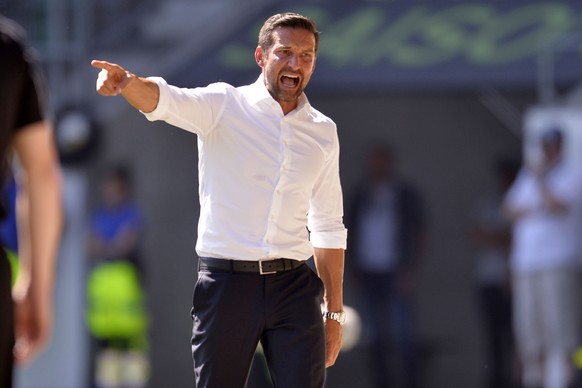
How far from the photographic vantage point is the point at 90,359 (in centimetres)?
1155

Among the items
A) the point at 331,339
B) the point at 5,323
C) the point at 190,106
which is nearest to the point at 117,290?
the point at 331,339

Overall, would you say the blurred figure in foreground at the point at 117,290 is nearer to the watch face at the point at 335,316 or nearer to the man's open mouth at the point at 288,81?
the watch face at the point at 335,316

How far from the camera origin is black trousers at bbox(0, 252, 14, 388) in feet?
10.7

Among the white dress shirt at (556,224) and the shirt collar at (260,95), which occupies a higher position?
the shirt collar at (260,95)

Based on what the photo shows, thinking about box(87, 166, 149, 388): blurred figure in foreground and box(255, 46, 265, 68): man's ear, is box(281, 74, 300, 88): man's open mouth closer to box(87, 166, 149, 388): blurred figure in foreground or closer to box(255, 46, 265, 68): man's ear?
box(255, 46, 265, 68): man's ear

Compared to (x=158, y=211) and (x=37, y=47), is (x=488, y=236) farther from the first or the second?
(x=37, y=47)

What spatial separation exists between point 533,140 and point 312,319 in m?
6.35

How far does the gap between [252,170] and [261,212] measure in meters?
0.11

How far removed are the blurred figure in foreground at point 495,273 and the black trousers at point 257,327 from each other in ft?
21.8

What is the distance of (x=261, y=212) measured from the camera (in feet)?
11.9

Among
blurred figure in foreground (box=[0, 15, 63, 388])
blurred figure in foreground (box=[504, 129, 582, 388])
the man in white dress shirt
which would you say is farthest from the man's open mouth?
blurred figure in foreground (box=[504, 129, 582, 388])

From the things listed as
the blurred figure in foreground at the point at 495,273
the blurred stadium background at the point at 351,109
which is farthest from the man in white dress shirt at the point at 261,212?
the blurred figure in foreground at the point at 495,273

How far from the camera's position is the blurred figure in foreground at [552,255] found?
31.3 ft

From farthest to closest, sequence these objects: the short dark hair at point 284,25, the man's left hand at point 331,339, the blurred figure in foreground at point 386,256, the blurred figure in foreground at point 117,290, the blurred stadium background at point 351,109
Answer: the blurred figure in foreground at point 117,290, the blurred figure in foreground at point 386,256, the blurred stadium background at point 351,109, the man's left hand at point 331,339, the short dark hair at point 284,25
